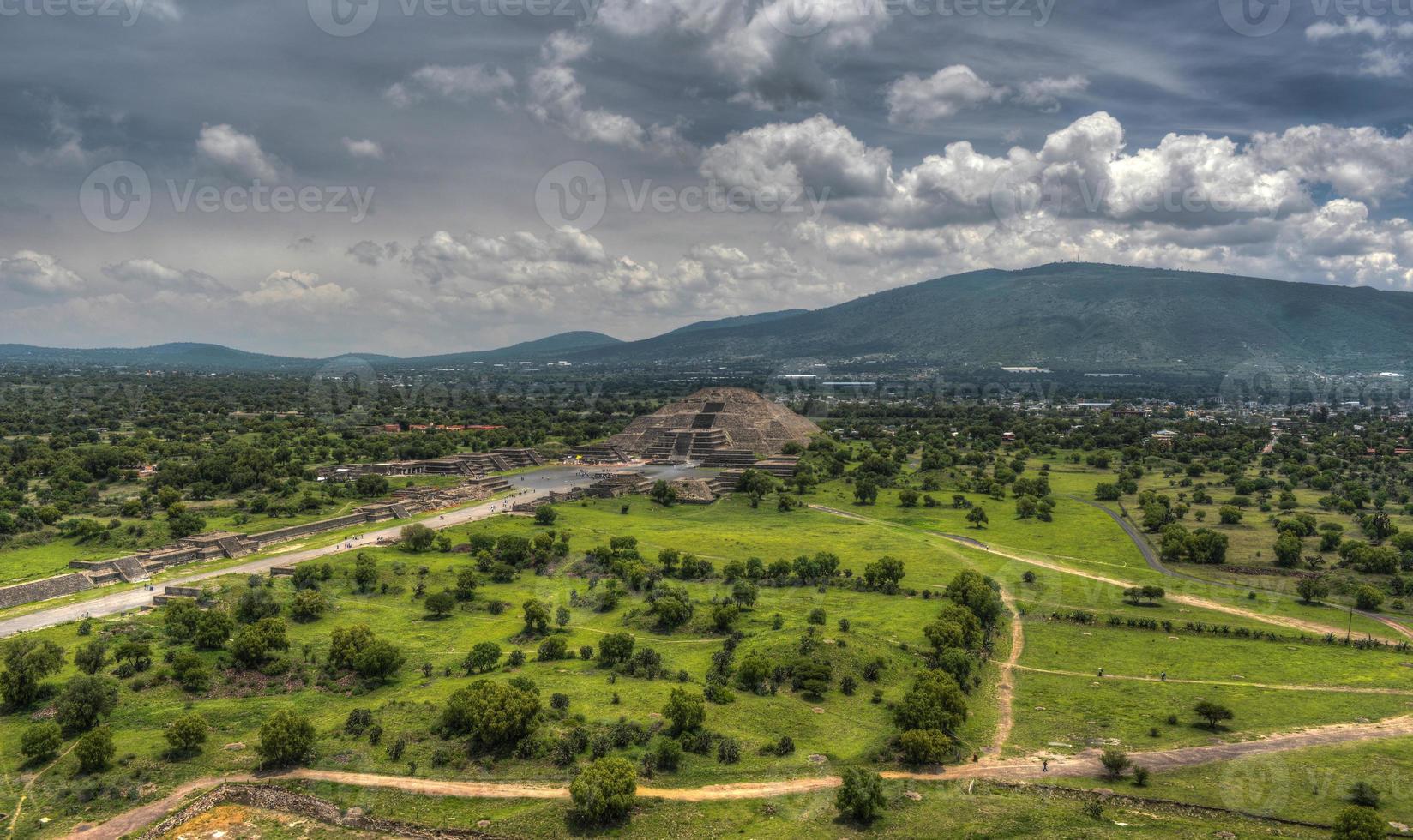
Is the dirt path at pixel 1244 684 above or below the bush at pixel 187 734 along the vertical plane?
below

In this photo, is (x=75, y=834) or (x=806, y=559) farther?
(x=806, y=559)

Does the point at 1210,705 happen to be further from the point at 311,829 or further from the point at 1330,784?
the point at 311,829

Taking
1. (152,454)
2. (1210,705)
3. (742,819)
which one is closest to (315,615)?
(742,819)

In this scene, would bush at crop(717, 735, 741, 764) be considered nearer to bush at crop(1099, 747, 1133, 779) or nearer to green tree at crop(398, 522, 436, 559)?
bush at crop(1099, 747, 1133, 779)

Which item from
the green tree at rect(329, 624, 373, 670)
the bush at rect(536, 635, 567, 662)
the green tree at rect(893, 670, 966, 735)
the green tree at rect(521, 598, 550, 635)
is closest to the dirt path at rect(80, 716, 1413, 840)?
the green tree at rect(893, 670, 966, 735)

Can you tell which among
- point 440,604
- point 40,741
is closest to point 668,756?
point 440,604

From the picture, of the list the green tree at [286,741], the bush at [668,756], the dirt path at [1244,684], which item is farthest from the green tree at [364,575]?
the dirt path at [1244,684]

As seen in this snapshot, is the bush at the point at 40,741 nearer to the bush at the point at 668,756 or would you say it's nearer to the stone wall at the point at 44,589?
the stone wall at the point at 44,589
